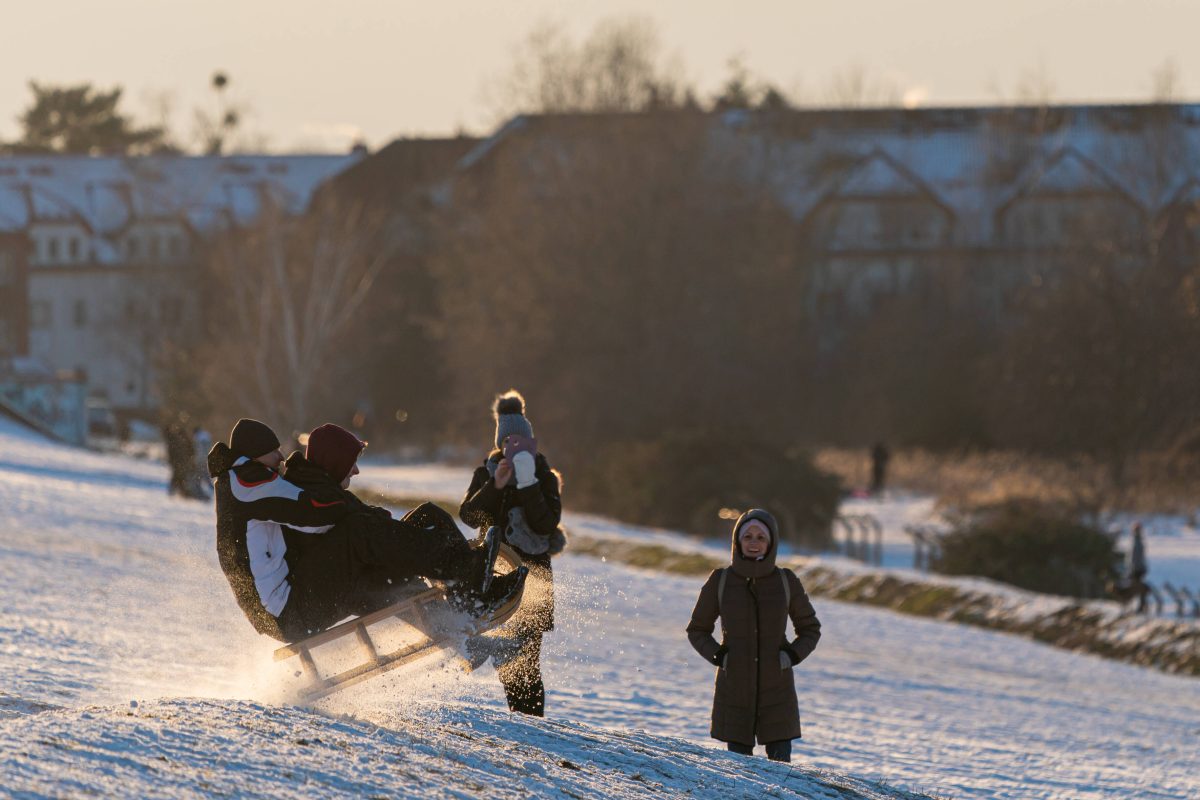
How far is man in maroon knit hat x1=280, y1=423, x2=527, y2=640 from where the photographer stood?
9.51 metres

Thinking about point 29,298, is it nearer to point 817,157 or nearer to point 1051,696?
point 817,157

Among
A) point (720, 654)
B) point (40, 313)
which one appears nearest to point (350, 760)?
point (720, 654)

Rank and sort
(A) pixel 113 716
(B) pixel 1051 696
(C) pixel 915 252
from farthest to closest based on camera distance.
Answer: (C) pixel 915 252, (B) pixel 1051 696, (A) pixel 113 716

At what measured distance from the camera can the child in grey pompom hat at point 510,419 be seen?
10742 millimetres

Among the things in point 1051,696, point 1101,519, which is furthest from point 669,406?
point 1051,696

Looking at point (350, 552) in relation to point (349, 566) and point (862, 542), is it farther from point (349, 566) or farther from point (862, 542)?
point (862, 542)

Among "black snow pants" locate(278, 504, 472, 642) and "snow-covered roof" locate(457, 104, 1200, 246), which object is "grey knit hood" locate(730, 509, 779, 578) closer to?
"black snow pants" locate(278, 504, 472, 642)

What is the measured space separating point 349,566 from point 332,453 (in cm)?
51

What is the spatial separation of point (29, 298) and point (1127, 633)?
91047 millimetres

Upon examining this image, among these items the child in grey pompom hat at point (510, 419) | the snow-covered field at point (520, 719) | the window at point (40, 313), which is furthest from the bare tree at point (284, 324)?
the child in grey pompom hat at point (510, 419)

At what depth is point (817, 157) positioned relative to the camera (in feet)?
275

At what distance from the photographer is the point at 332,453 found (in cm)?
963

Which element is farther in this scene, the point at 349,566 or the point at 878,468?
the point at 878,468

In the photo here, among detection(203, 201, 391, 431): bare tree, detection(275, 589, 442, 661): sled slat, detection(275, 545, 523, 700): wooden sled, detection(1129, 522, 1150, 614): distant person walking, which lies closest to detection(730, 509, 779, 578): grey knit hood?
detection(275, 545, 523, 700): wooden sled
